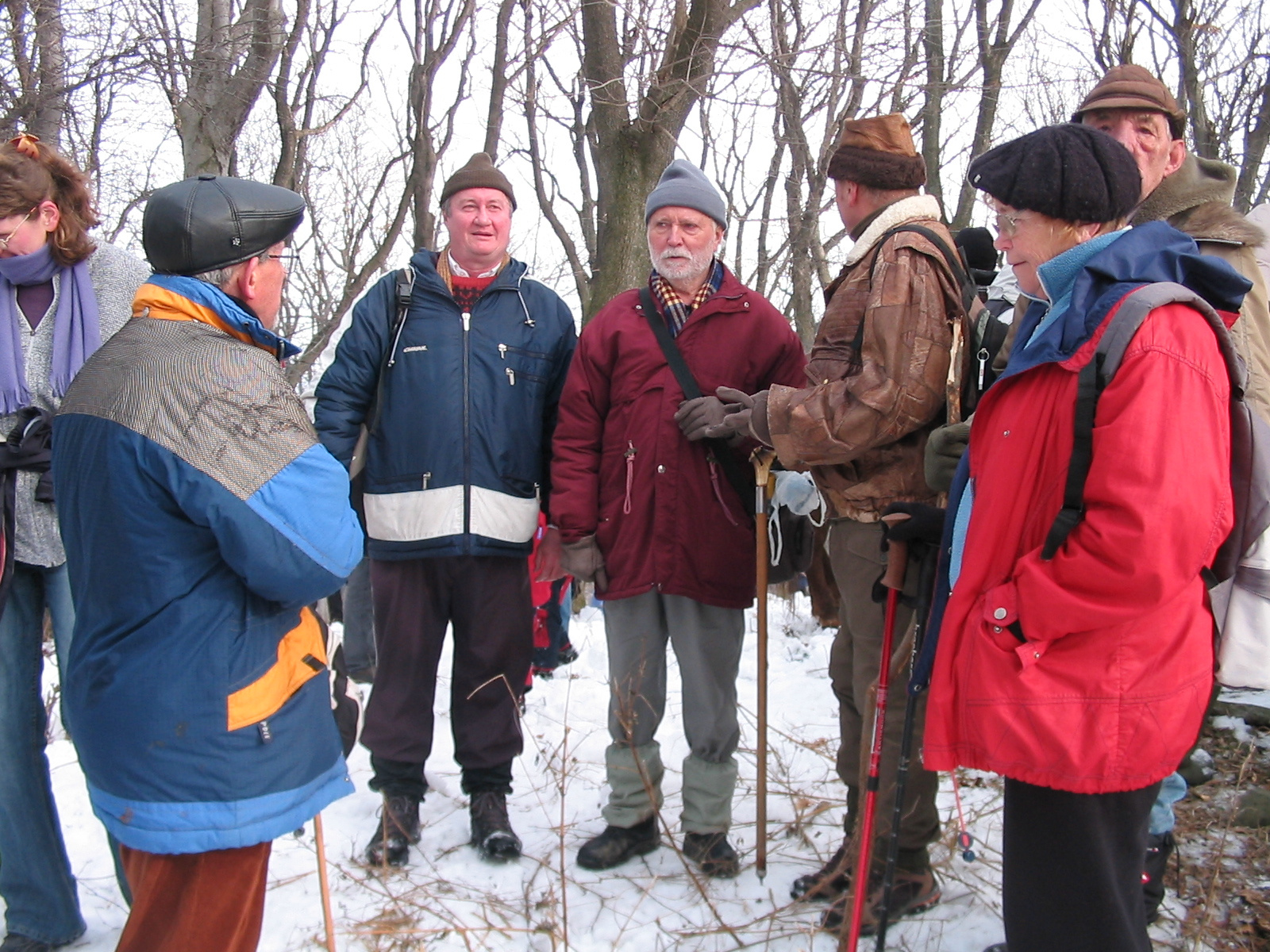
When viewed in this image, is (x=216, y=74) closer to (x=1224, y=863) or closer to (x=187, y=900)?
(x=187, y=900)

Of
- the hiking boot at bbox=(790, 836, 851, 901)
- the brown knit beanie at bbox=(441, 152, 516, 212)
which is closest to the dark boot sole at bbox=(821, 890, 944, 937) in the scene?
the hiking boot at bbox=(790, 836, 851, 901)

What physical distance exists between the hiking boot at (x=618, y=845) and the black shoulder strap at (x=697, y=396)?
1155 millimetres

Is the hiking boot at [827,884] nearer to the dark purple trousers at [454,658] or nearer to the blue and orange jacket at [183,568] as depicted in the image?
the dark purple trousers at [454,658]

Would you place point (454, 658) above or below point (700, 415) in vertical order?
below

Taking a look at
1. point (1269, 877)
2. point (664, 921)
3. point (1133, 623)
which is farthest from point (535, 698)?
point (1133, 623)

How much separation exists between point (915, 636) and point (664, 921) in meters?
1.15

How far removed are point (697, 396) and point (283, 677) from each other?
5.34ft

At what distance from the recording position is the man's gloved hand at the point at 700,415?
298cm

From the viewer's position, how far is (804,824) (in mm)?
3355

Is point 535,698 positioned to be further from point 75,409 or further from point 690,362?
point 75,409

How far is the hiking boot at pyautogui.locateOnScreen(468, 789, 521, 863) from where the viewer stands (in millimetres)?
3186

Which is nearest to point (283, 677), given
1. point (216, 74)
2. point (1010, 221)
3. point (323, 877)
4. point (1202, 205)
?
point (323, 877)

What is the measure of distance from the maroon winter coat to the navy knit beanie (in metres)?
1.31

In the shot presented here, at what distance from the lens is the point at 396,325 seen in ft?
10.9
